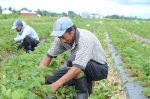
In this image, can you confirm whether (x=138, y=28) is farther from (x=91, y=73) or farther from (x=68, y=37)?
(x=68, y=37)

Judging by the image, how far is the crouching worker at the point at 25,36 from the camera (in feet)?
31.5

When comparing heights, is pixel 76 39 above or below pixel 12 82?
above

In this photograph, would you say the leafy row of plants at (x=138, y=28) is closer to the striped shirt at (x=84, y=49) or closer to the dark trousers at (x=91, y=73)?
the dark trousers at (x=91, y=73)

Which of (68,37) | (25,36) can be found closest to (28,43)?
(25,36)

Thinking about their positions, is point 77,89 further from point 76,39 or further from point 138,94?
point 138,94

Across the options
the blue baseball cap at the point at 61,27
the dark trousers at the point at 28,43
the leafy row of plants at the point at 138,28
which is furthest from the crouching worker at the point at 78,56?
the leafy row of plants at the point at 138,28

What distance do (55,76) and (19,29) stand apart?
4698 millimetres

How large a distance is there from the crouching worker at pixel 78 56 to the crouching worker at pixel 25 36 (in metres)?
4.38

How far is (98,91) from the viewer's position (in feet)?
21.6

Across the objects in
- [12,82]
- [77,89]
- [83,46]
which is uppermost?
[83,46]

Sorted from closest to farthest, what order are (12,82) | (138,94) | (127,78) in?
(12,82) < (138,94) < (127,78)

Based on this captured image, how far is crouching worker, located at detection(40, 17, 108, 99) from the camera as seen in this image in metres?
4.52

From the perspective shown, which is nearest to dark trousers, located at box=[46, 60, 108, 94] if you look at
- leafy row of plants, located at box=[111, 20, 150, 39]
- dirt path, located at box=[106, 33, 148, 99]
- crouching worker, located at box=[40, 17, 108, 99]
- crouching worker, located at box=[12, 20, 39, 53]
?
crouching worker, located at box=[40, 17, 108, 99]

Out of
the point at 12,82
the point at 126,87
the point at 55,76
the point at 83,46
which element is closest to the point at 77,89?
the point at 55,76
